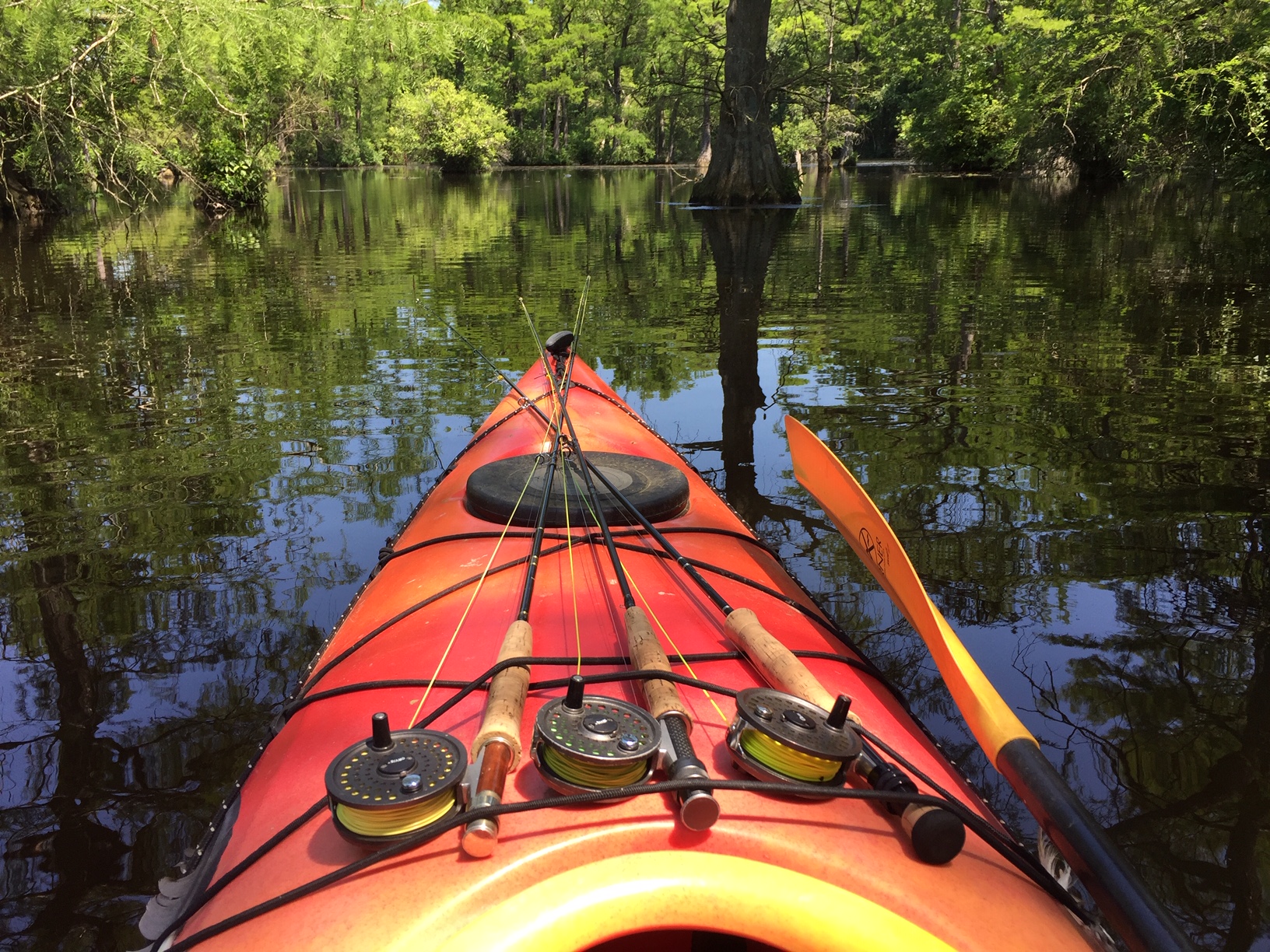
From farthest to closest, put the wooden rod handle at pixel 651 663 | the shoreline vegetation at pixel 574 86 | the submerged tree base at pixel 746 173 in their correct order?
the submerged tree base at pixel 746 173 < the shoreline vegetation at pixel 574 86 < the wooden rod handle at pixel 651 663

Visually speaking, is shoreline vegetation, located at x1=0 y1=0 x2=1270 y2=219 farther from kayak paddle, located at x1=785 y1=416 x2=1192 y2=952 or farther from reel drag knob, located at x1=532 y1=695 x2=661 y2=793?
reel drag knob, located at x1=532 y1=695 x2=661 y2=793

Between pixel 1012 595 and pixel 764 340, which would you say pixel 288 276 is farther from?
pixel 1012 595

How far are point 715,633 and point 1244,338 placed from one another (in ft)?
24.8

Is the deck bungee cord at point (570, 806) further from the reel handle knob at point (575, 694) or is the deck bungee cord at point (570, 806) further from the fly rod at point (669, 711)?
the reel handle knob at point (575, 694)

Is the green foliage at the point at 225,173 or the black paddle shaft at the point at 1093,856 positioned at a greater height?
the green foliage at the point at 225,173

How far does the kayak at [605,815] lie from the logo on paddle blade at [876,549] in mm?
383

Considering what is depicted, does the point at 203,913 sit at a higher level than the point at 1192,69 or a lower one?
lower

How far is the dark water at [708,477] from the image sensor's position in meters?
2.89

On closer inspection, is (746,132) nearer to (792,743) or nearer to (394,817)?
(792,743)

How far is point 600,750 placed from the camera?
61.6 inches

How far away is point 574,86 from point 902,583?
4866 centimetres

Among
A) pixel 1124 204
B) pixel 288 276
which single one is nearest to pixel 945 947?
pixel 288 276

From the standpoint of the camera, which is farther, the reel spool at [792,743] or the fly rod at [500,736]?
the reel spool at [792,743]

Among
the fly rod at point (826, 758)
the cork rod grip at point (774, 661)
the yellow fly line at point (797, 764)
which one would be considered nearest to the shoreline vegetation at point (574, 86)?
the cork rod grip at point (774, 661)
